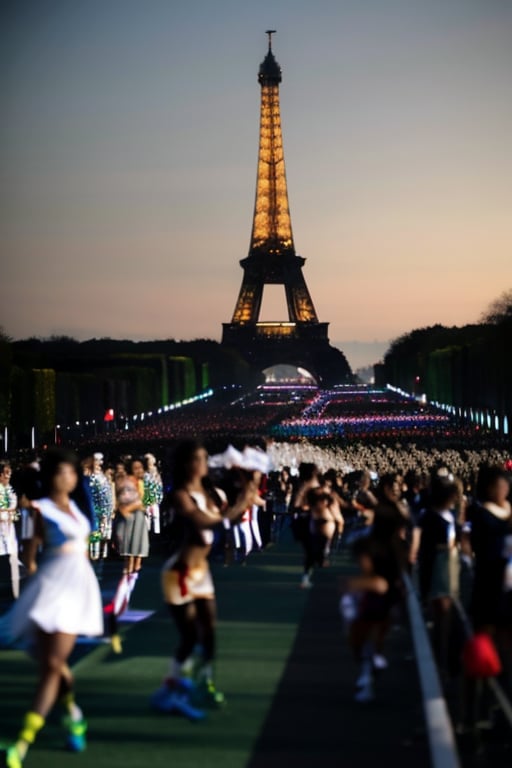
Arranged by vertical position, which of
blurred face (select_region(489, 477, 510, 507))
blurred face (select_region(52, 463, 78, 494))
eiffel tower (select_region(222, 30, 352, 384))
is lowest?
blurred face (select_region(489, 477, 510, 507))

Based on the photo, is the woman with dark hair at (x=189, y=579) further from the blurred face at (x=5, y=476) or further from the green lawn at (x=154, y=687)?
the blurred face at (x=5, y=476)

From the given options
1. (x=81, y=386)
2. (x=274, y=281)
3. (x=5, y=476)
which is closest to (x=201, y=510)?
(x=5, y=476)

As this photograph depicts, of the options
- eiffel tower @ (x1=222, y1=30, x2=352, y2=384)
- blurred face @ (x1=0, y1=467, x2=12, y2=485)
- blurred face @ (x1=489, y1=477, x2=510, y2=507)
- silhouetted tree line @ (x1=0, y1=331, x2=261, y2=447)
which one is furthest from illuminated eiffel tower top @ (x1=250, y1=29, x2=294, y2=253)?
blurred face @ (x1=489, y1=477, x2=510, y2=507)

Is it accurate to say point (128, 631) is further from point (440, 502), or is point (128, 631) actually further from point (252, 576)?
point (252, 576)

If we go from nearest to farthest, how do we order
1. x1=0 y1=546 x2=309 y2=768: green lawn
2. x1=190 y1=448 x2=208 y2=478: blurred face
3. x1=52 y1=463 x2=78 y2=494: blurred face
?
1. x1=0 y1=546 x2=309 y2=768: green lawn
2. x1=52 y1=463 x2=78 y2=494: blurred face
3. x1=190 y1=448 x2=208 y2=478: blurred face

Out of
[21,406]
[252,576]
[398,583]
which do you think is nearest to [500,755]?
[398,583]

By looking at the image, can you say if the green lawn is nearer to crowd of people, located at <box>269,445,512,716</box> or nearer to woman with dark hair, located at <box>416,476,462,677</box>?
crowd of people, located at <box>269,445,512,716</box>

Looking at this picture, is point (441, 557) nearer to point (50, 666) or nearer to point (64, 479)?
point (64, 479)
